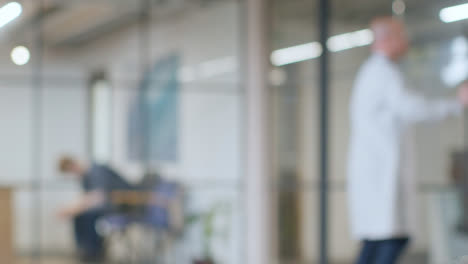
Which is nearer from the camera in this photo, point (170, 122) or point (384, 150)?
point (384, 150)

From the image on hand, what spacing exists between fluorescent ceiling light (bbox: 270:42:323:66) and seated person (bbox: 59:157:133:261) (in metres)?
1.70

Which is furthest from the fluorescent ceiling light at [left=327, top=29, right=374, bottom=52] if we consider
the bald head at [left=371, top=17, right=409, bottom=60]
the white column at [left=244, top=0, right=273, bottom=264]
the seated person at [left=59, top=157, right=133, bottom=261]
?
the seated person at [left=59, top=157, right=133, bottom=261]

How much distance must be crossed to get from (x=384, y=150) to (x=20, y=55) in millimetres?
3301

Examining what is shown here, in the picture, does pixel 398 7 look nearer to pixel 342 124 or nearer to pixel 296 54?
pixel 342 124

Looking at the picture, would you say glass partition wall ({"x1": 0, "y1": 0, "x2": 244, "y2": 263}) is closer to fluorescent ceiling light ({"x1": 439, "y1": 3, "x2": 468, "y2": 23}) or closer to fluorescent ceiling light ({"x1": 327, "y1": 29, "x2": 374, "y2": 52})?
fluorescent ceiling light ({"x1": 327, "y1": 29, "x2": 374, "y2": 52})

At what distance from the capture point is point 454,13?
5.46 m

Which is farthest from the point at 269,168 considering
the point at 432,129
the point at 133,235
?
the point at 432,129

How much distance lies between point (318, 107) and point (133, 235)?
1850 mm

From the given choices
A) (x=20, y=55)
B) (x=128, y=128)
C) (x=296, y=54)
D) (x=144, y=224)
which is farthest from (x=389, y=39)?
(x=20, y=55)

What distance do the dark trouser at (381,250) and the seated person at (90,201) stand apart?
2713 millimetres

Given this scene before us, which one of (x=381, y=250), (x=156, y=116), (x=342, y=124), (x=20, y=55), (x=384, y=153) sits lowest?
(x=381, y=250)

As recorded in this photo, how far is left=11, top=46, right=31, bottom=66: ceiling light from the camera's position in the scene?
6383mm

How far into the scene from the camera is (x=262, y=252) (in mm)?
7207

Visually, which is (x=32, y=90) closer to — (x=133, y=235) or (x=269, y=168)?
(x=133, y=235)
